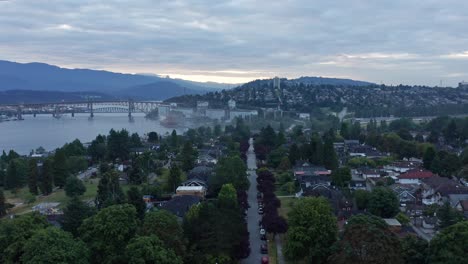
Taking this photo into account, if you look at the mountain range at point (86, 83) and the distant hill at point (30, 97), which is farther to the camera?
the mountain range at point (86, 83)

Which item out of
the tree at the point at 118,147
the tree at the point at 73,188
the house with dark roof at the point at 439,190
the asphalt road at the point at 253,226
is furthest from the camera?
the tree at the point at 118,147

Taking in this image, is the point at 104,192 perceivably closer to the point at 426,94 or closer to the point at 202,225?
the point at 202,225

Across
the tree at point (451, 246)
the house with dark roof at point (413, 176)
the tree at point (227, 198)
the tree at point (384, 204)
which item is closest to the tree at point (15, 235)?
the tree at point (227, 198)

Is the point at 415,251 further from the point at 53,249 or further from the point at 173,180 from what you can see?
the point at 173,180

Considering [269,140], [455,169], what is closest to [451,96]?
[269,140]

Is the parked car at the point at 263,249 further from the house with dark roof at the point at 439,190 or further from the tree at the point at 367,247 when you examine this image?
the house with dark roof at the point at 439,190

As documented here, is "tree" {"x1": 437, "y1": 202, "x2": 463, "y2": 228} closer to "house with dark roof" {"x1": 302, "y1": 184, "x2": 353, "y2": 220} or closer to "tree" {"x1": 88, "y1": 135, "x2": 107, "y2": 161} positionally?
"house with dark roof" {"x1": 302, "y1": 184, "x2": 353, "y2": 220}

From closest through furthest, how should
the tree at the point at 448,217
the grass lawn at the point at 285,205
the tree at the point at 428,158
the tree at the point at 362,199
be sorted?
the tree at the point at 448,217
the tree at the point at 362,199
the grass lawn at the point at 285,205
the tree at the point at 428,158

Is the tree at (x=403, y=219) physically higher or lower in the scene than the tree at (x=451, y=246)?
lower

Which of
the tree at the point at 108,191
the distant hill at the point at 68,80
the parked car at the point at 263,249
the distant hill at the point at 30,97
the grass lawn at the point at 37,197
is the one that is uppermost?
the distant hill at the point at 68,80
